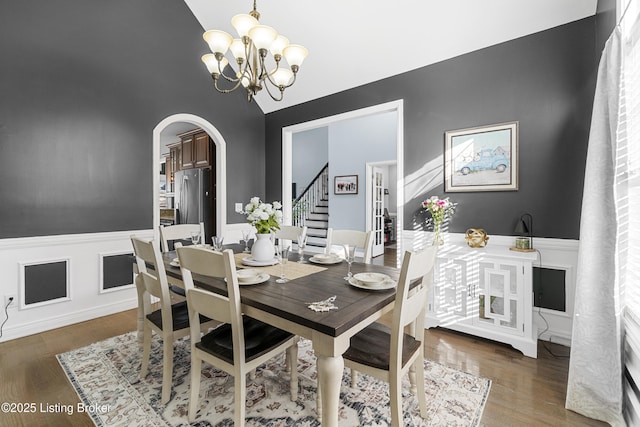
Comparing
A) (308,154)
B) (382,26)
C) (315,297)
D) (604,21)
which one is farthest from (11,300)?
(308,154)

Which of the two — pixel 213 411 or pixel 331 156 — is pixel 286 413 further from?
pixel 331 156

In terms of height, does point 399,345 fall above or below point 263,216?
below

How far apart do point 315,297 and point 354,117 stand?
9.70ft

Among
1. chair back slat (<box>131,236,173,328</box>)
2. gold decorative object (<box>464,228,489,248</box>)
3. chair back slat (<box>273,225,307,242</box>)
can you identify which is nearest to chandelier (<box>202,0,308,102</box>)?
chair back slat (<box>131,236,173,328</box>)

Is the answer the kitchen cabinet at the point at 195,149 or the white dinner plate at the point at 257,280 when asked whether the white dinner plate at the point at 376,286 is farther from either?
the kitchen cabinet at the point at 195,149

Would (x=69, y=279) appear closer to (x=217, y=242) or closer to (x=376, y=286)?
(x=217, y=242)

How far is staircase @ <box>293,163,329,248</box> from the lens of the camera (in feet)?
25.3

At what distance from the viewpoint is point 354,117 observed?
3859mm

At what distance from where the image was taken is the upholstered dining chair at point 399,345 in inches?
53.3

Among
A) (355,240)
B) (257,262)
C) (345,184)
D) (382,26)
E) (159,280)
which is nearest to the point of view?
(159,280)

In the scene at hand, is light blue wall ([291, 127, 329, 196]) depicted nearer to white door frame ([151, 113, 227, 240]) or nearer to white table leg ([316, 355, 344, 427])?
white door frame ([151, 113, 227, 240])

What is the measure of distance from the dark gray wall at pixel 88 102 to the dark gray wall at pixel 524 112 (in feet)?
9.40

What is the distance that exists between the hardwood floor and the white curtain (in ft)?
0.56

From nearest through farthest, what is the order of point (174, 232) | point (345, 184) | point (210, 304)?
point (210, 304) < point (174, 232) < point (345, 184)
